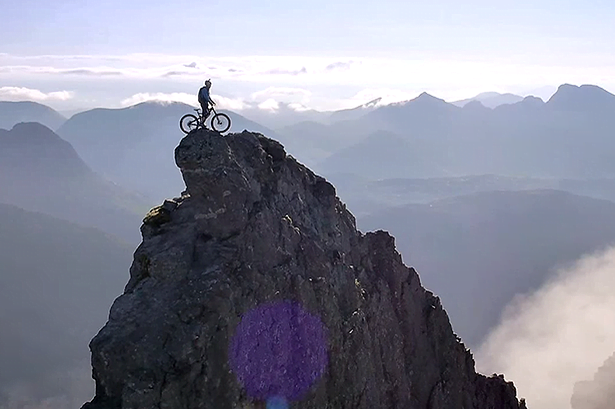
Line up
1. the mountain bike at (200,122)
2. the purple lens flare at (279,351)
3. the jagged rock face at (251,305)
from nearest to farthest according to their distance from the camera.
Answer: the jagged rock face at (251,305)
the purple lens flare at (279,351)
the mountain bike at (200,122)

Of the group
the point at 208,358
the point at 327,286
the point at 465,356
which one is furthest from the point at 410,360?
the point at 208,358

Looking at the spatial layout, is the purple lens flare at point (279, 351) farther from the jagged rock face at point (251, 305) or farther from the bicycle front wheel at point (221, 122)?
the bicycle front wheel at point (221, 122)

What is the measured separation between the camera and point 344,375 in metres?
30.6

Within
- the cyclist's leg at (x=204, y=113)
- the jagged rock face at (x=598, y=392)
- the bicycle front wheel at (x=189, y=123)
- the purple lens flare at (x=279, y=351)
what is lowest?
the jagged rock face at (x=598, y=392)

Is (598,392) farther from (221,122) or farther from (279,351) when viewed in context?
(221,122)

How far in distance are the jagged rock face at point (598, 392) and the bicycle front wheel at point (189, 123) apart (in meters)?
139

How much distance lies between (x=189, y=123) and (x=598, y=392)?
159 meters

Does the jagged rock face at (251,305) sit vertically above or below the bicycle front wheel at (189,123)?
below

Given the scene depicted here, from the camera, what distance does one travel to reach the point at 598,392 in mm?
157500

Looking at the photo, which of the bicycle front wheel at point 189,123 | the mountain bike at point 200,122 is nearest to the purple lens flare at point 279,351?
the mountain bike at point 200,122

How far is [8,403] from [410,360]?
172m

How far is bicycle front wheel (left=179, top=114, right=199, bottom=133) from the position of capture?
96.9ft

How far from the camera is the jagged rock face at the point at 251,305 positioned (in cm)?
2391

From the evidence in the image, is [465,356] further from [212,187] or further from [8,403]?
[8,403]
